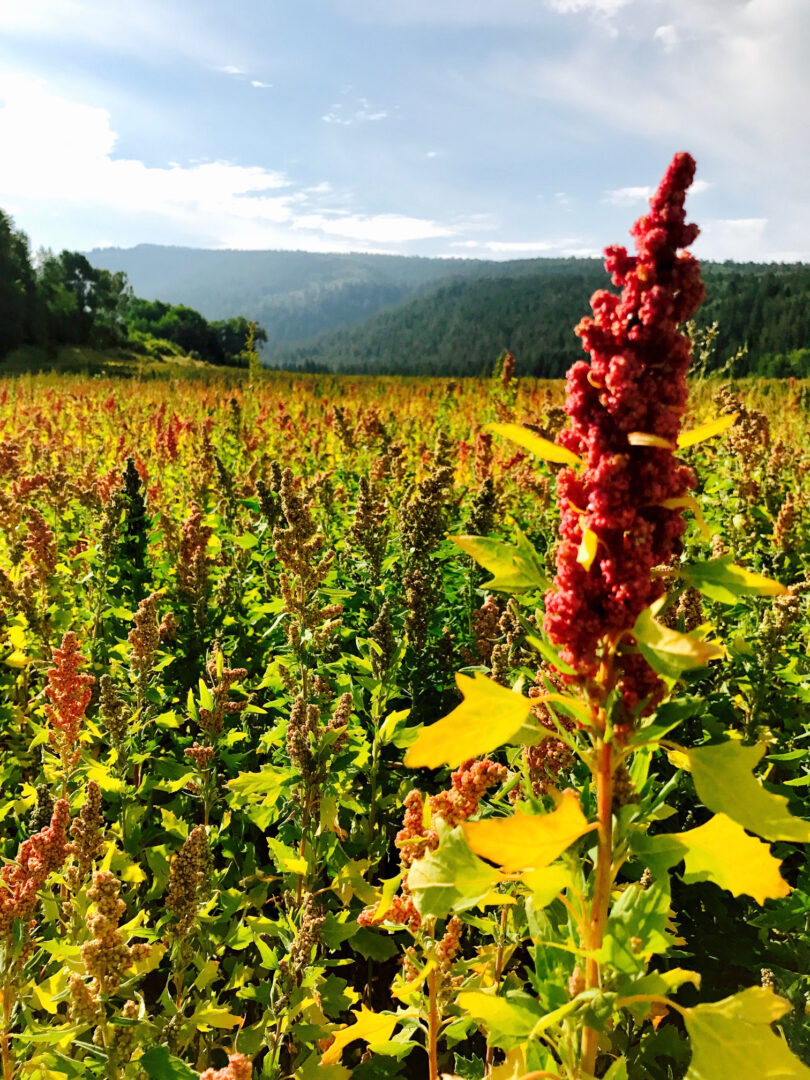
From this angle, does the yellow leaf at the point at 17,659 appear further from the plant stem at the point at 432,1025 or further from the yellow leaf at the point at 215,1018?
the plant stem at the point at 432,1025

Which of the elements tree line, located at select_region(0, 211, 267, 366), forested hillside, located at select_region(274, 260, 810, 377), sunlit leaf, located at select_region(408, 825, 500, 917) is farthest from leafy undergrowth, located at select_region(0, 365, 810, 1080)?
tree line, located at select_region(0, 211, 267, 366)

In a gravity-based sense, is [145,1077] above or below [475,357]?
below

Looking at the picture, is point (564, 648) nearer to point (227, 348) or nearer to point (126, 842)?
point (126, 842)

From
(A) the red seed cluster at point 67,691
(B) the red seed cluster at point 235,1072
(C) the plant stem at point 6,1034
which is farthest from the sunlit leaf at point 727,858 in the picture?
(A) the red seed cluster at point 67,691

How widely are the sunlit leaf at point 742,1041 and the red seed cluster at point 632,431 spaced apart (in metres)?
0.36

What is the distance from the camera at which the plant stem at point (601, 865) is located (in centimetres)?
92

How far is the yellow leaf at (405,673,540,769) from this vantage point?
0.78 m

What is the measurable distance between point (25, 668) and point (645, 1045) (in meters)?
3.19

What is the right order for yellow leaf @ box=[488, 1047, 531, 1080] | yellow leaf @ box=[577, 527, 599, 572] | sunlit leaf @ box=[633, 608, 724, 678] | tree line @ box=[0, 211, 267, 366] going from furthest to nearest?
1. tree line @ box=[0, 211, 267, 366]
2. yellow leaf @ box=[488, 1047, 531, 1080]
3. yellow leaf @ box=[577, 527, 599, 572]
4. sunlit leaf @ box=[633, 608, 724, 678]

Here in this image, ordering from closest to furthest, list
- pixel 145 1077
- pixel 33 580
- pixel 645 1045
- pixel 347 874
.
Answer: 1. pixel 145 1077
2. pixel 645 1045
3. pixel 347 874
4. pixel 33 580

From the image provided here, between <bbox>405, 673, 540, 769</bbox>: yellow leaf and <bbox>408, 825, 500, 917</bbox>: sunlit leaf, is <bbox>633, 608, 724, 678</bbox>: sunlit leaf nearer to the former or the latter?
<bbox>405, 673, 540, 769</bbox>: yellow leaf

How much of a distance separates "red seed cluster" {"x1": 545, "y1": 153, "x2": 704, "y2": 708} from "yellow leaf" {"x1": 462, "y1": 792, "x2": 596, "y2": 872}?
167mm

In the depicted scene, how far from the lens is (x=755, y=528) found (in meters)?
4.48

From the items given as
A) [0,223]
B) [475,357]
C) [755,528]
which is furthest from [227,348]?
[755,528]
